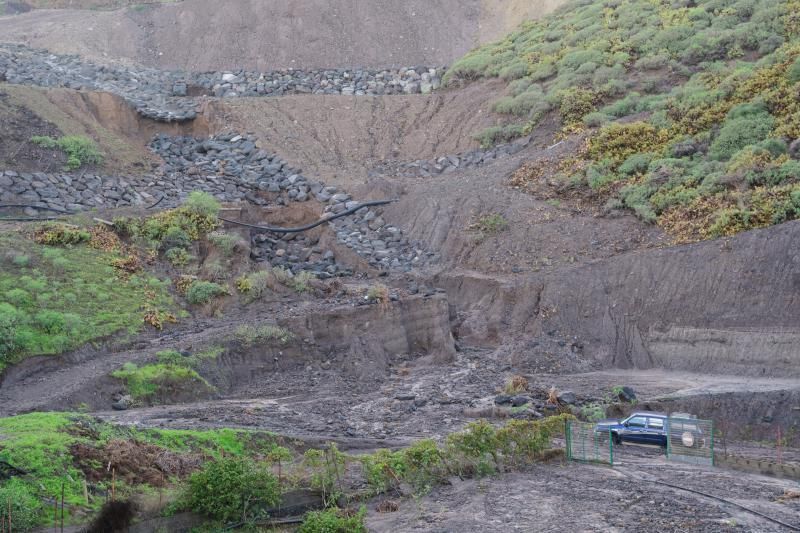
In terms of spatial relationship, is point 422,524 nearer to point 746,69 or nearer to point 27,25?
point 746,69

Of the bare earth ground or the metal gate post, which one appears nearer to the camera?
the bare earth ground

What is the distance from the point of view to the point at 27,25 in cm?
4669

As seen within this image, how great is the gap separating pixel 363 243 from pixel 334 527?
18932 millimetres

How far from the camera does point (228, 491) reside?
11672 mm

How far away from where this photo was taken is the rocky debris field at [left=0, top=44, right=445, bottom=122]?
37.1 m

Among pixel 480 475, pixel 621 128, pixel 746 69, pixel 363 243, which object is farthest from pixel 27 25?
pixel 480 475

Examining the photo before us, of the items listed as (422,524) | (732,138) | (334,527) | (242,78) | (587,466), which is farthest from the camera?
(242,78)

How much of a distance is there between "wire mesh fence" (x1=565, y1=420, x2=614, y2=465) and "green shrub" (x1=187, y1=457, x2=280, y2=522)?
5.92 m

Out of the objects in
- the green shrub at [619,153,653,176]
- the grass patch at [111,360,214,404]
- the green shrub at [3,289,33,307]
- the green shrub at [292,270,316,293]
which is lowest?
the grass patch at [111,360,214,404]

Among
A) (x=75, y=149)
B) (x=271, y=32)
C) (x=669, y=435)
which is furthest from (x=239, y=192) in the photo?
(x=669, y=435)

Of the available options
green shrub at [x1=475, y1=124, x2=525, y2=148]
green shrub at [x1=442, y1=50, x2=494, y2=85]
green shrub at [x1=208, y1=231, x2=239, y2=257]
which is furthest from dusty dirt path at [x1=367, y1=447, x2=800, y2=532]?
green shrub at [x1=442, y1=50, x2=494, y2=85]

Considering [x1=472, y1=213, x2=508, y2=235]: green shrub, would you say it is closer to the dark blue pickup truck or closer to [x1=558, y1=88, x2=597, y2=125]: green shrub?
[x1=558, y1=88, x2=597, y2=125]: green shrub

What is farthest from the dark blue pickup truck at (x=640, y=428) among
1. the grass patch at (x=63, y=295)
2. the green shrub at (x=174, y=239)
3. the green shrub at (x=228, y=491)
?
the green shrub at (x=174, y=239)

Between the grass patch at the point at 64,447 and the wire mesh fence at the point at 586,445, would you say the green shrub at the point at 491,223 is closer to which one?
the wire mesh fence at the point at 586,445
